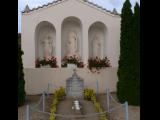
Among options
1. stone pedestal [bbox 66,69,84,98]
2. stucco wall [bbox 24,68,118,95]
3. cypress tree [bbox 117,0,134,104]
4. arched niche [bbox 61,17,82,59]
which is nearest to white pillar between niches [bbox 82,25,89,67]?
arched niche [bbox 61,17,82,59]

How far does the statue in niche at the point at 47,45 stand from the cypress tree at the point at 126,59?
6128 mm

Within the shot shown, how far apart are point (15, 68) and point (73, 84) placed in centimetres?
1141

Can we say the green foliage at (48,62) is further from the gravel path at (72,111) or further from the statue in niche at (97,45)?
the gravel path at (72,111)

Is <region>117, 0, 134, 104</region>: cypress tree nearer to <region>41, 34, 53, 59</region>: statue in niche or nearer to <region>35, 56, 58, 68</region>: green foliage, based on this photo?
<region>35, 56, 58, 68</region>: green foliage

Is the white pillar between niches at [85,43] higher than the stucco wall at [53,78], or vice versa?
the white pillar between niches at [85,43]

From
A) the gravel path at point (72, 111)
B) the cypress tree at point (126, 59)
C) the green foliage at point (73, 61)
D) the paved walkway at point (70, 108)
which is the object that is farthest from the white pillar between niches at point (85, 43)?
the paved walkway at point (70, 108)

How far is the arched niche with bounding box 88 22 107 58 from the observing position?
18.8 m

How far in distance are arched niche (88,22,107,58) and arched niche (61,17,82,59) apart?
2.15 ft

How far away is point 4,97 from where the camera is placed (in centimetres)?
383

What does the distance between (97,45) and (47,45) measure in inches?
118

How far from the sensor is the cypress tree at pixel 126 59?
1295 cm

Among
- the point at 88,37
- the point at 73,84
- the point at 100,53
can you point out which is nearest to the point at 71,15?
the point at 88,37
